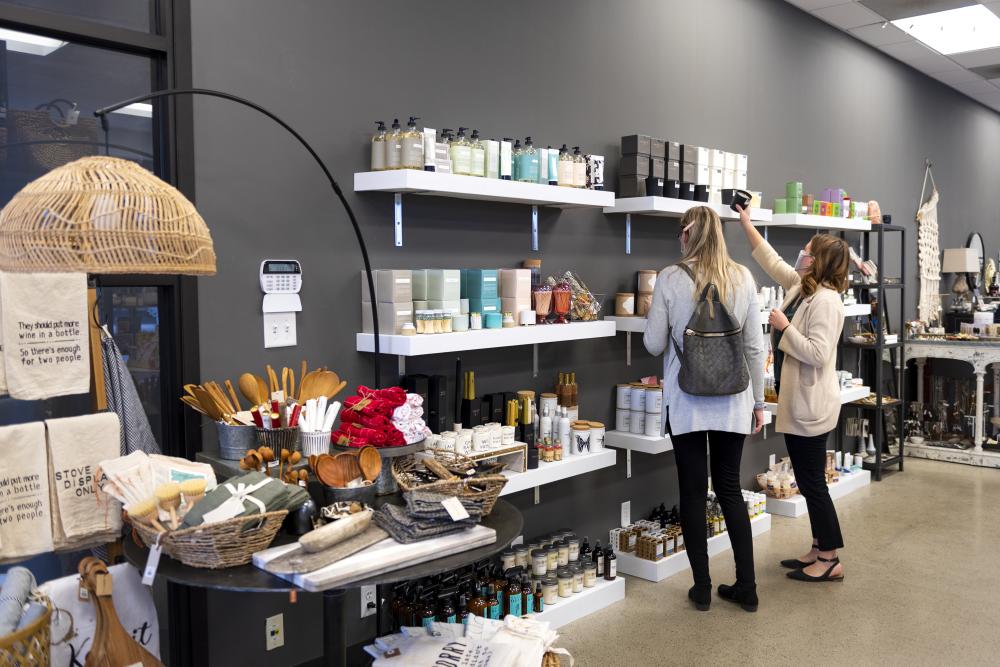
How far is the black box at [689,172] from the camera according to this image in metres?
4.22

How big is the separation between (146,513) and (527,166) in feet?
6.73

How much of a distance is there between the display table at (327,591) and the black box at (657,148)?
8.18ft

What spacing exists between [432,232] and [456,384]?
2.06ft

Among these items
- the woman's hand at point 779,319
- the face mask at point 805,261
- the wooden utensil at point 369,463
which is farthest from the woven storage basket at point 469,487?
the face mask at point 805,261

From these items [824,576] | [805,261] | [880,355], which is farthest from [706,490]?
[880,355]

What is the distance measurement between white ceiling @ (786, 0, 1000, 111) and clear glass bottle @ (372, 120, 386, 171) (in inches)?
151

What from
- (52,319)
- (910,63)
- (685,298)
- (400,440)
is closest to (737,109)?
(685,298)

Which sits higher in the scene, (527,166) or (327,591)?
(527,166)

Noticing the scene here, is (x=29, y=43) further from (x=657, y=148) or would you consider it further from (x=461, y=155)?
(x=657, y=148)

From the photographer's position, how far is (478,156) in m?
3.11

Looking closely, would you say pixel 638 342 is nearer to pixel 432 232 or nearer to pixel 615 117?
pixel 615 117

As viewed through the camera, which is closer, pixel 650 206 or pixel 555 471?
pixel 555 471

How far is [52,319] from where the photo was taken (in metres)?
2.05

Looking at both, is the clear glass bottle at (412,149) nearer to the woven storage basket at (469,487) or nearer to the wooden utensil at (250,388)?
the wooden utensil at (250,388)
